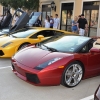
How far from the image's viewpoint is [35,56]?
4.17 metres

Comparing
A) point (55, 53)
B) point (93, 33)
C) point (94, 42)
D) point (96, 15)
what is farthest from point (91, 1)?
point (55, 53)

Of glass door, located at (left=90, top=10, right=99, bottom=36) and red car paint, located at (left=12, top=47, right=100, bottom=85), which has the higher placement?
glass door, located at (left=90, top=10, right=99, bottom=36)

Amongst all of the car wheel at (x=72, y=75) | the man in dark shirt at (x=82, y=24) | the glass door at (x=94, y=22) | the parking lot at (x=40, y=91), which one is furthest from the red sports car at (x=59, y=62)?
the glass door at (x=94, y=22)

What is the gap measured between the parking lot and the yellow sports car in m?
1.72

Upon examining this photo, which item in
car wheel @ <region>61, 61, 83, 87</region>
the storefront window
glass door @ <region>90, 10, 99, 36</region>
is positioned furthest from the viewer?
the storefront window

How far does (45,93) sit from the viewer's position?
3.77 metres

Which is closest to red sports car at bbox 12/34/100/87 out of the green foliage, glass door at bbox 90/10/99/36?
glass door at bbox 90/10/99/36

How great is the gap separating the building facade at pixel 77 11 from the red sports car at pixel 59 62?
814cm

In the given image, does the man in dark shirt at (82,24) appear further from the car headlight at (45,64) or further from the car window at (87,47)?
the car headlight at (45,64)

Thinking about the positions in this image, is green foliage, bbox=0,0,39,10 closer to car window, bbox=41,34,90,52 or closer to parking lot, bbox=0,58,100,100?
car window, bbox=41,34,90,52

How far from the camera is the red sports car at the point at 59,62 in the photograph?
3.77 m

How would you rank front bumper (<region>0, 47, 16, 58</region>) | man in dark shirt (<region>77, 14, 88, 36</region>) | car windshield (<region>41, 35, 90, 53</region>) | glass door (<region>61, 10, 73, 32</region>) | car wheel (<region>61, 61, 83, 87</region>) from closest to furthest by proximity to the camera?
car wheel (<region>61, 61, 83, 87</region>) → car windshield (<region>41, 35, 90, 53</region>) → front bumper (<region>0, 47, 16, 58</region>) → man in dark shirt (<region>77, 14, 88, 36</region>) → glass door (<region>61, 10, 73, 32</region>)

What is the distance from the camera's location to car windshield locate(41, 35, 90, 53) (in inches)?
175

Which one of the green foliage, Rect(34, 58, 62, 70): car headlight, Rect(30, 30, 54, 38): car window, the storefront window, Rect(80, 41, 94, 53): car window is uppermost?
the green foliage
